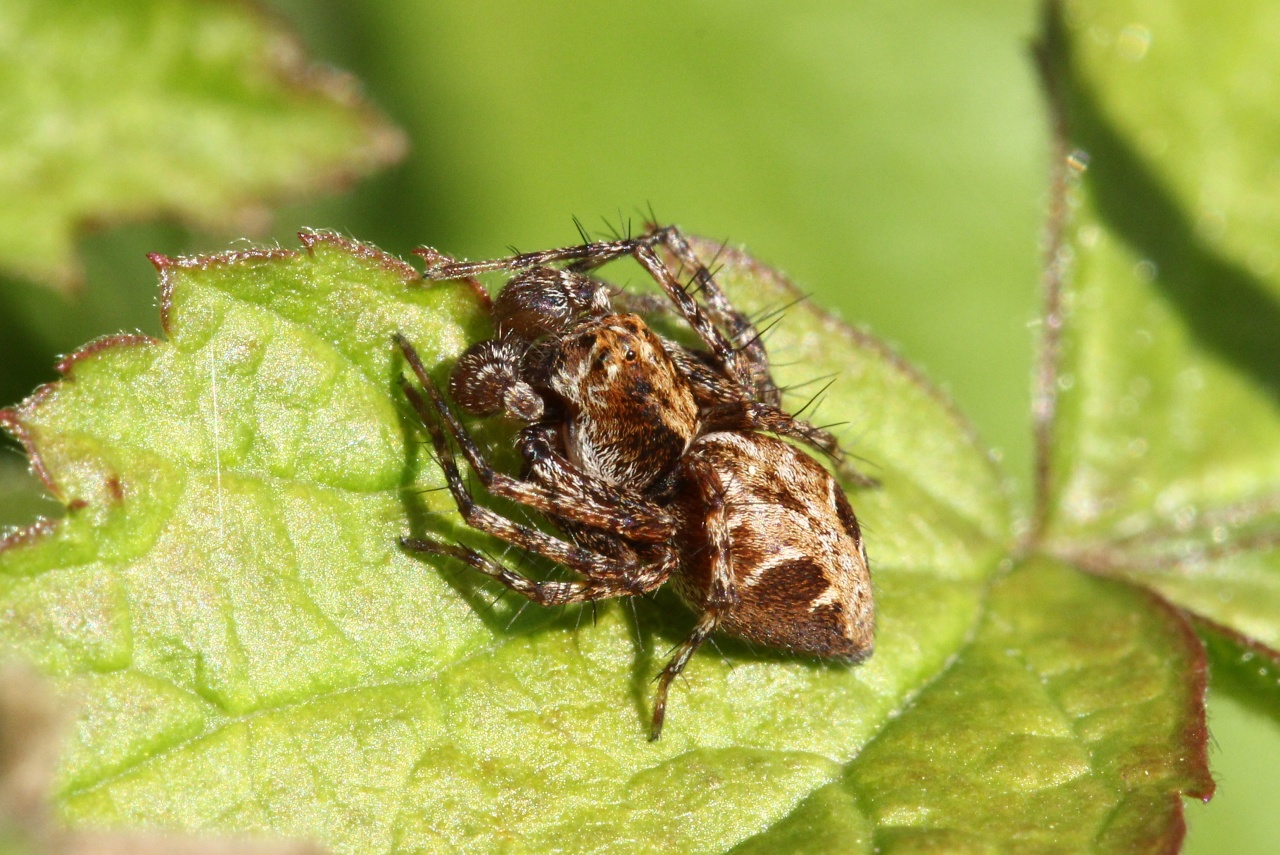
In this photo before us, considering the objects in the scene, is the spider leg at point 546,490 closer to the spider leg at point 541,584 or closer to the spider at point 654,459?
the spider at point 654,459

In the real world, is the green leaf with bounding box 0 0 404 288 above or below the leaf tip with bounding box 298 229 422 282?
above

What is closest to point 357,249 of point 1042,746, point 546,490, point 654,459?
point 546,490

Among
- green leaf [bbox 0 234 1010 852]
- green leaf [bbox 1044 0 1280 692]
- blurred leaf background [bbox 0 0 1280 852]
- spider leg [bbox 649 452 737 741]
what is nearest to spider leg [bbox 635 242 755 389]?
spider leg [bbox 649 452 737 741]

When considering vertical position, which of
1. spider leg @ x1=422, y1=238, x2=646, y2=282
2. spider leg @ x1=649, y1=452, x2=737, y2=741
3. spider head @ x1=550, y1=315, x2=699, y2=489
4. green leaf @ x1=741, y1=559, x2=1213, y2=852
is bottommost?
green leaf @ x1=741, y1=559, x2=1213, y2=852

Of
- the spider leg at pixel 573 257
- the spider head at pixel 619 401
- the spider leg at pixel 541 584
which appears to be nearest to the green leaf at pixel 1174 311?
the spider head at pixel 619 401

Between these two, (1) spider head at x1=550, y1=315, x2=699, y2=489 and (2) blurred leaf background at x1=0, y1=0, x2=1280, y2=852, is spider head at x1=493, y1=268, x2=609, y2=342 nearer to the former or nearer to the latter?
(1) spider head at x1=550, y1=315, x2=699, y2=489

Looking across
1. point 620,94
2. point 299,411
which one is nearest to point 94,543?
point 299,411
